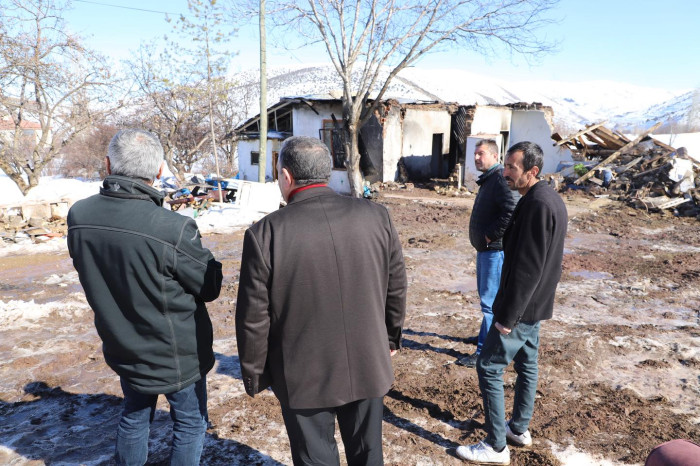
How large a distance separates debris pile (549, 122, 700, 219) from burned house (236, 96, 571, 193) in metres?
1.51

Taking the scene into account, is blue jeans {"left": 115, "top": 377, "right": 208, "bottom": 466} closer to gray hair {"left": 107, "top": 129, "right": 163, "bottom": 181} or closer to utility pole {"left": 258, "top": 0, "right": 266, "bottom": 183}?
gray hair {"left": 107, "top": 129, "right": 163, "bottom": 181}

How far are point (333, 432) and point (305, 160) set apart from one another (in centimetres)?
117

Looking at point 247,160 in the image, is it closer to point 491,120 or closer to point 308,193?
point 491,120

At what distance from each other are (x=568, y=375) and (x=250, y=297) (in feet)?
10.6

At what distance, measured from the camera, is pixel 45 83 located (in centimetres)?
1198

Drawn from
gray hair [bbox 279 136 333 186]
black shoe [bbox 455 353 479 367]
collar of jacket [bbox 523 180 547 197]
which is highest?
gray hair [bbox 279 136 333 186]

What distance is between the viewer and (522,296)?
2.48 metres

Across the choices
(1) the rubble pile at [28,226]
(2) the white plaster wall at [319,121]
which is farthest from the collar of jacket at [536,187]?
(2) the white plaster wall at [319,121]

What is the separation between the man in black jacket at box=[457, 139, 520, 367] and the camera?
11.8ft

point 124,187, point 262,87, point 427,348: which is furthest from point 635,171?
point 124,187

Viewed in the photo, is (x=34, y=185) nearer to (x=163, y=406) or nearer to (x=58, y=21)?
(x=58, y=21)

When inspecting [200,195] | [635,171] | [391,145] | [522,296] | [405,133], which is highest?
[405,133]

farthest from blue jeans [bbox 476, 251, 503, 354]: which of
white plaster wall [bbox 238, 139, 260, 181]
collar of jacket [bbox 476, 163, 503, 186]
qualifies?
white plaster wall [bbox 238, 139, 260, 181]

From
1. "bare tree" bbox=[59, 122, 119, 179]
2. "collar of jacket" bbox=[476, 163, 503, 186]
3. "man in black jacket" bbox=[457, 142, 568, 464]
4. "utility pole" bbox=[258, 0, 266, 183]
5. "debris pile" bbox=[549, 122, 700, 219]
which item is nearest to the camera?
"man in black jacket" bbox=[457, 142, 568, 464]
